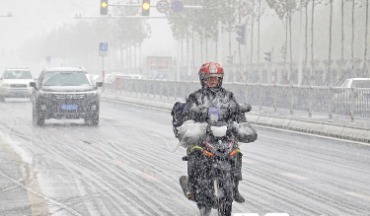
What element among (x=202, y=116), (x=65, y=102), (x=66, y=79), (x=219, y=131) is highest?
(x=202, y=116)

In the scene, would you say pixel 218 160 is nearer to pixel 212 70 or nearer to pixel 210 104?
pixel 210 104

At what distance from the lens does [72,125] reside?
2664cm

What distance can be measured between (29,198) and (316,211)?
130 inches

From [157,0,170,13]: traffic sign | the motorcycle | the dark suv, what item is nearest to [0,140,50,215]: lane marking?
the motorcycle

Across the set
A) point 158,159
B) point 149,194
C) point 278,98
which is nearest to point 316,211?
point 149,194

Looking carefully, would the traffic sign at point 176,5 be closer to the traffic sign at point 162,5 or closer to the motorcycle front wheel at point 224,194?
the traffic sign at point 162,5

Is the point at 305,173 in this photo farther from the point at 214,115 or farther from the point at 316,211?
the point at 214,115

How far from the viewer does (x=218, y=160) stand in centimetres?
868

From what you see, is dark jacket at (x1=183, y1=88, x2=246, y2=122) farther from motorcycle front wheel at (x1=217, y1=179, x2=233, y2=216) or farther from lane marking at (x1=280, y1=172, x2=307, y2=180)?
lane marking at (x1=280, y1=172, x2=307, y2=180)

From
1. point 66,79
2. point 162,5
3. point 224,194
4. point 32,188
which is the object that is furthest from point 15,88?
point 224,194

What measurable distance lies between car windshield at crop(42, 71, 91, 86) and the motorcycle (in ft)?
60.7

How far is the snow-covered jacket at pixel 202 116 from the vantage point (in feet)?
28.3

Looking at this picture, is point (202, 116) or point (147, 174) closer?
point (202, 116)

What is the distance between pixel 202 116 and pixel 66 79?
61.7 feet
